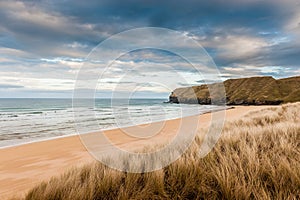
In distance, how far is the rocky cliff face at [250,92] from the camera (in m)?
84.7

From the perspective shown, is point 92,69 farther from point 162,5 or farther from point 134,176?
point 162,5

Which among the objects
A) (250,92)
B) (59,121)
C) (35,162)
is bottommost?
(35,162)

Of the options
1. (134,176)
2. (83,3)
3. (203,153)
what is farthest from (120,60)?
(134,176)

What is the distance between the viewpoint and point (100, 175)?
406cm

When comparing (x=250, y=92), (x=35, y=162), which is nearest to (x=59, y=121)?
(x=35, y=162)

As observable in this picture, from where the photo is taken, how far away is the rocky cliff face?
278 ft

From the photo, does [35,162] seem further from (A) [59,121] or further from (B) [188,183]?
(A) [59,121]

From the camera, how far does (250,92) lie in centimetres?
10738

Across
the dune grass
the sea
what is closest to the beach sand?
the dune grass

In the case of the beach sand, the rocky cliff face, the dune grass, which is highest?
the rocky cliff face

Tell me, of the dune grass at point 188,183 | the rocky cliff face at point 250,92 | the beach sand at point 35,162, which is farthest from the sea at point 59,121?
the rocky cliff face at point 250,92

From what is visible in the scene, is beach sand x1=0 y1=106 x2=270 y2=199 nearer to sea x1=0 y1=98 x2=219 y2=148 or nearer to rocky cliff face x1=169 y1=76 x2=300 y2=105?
sea x1=0 y1=98 x2=219 y2=148

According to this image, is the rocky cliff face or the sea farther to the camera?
the rocky cliff face

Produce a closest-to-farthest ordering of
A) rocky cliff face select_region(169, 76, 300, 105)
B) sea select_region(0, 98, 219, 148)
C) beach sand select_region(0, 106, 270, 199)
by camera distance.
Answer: beach sand select_region(0, 106, 270, 199) → sea select_region(0, 98, 219, 148) → rocky cliff face select_region(169, 76, 300, 105)
